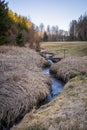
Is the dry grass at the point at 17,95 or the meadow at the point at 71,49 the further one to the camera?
the meadow at the point at 71,49

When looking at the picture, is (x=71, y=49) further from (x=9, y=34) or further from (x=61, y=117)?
(x=61, y=117)

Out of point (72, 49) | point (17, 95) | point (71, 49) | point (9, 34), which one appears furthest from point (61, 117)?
point (71, 49)

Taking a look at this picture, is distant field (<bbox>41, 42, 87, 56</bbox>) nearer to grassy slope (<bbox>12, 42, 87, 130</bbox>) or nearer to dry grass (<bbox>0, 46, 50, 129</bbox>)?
dry grass (<bbox>0, 46, 50, 129</bbox>)

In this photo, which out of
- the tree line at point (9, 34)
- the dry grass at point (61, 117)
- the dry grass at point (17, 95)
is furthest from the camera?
the tree line at point (9, 34)

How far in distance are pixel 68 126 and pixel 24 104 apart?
2054 millimetres

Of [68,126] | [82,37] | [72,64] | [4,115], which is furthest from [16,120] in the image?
[82,37]

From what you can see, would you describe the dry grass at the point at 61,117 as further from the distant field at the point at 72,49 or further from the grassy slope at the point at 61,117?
the distant field at the point at 72,49

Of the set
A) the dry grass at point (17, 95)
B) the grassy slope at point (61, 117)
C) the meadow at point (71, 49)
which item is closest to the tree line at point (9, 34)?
the meadow at point (71, 49)

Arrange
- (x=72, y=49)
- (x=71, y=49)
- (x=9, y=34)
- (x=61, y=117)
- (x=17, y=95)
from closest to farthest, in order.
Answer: (x=61, y=117), (x=17, y=95), (x=9, y=34), (x=72, y=49), (x=71, y=49)

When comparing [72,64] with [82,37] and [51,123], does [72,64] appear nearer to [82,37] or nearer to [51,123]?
[51,123]

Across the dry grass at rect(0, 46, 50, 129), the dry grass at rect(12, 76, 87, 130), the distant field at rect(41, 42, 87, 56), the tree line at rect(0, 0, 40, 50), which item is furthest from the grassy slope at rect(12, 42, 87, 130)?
the distant field at rect(41, 42, 87, 56)

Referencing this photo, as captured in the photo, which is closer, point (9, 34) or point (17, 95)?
point (17, 95)

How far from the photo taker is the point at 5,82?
7547mm

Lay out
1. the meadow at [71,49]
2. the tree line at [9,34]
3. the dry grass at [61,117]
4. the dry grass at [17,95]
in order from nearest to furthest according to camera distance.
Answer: the dry grass at [61,117] → the dry grass at [17,95] → the tree line at [9,34] → the meadow at [71,49]
